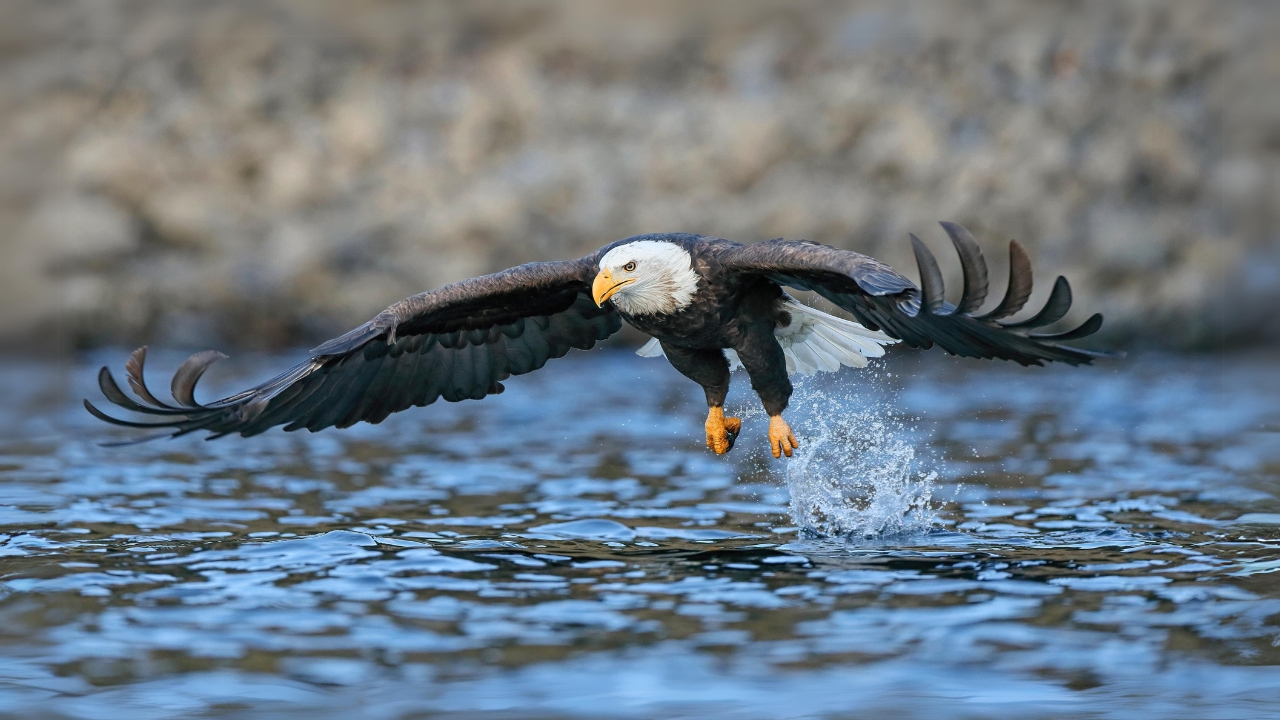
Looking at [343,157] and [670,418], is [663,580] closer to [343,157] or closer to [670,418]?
[670,418]

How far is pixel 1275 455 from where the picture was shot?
920 centimetres

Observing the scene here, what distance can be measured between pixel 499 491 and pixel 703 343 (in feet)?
6.36

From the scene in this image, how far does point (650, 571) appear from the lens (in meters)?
6.21

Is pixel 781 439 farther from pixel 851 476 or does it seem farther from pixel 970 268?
pixel 970 268

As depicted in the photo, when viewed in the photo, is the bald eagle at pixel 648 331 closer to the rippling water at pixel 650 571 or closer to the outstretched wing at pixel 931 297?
the outstretched wing at pixel 931 297

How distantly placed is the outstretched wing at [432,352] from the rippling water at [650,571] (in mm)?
628

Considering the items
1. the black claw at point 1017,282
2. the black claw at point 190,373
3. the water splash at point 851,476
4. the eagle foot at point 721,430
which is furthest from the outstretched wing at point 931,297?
the black claw at point 190,373

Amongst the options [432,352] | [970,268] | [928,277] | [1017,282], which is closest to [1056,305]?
[1017,282]

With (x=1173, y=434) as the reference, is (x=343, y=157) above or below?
above

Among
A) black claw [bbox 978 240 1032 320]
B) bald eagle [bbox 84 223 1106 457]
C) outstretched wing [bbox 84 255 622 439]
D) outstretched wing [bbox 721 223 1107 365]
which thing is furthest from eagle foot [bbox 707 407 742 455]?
black claw [bbox 978 240 1032 320]

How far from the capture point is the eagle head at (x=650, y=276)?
6.59 metres

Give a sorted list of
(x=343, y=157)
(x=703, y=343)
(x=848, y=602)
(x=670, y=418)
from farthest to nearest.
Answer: (x=343, y=157) < (x=670, y=418) < (x=703, y=343) < (x=848, y=602)

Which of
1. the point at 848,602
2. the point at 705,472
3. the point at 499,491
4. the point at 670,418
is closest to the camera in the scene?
the point at 848,602

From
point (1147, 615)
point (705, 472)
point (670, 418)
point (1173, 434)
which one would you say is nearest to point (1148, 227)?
point (1173, 434)
